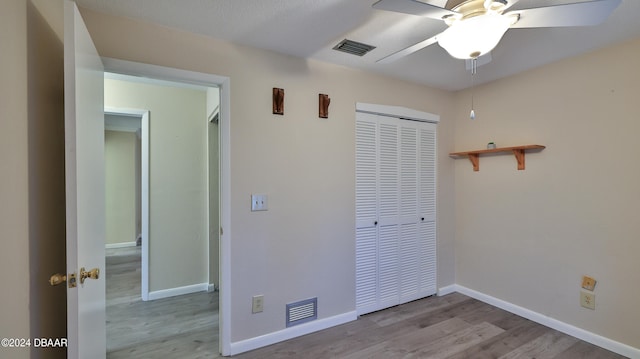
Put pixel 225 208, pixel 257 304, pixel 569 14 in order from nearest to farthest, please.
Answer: pixel 569 14, pixel 225 208, pixel 257 304

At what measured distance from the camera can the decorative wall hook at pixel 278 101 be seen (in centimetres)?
227

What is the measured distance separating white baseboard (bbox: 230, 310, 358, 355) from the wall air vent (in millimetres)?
39

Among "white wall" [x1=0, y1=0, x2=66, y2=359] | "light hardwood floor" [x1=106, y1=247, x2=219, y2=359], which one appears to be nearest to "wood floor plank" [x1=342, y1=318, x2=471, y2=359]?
"light hardwood floor" [x1=106, y1=247, x2=219, y2=359]

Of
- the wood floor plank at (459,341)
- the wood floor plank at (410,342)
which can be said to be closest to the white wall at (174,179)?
the wood floor plank at (410,342)

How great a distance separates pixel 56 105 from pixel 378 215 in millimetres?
2453

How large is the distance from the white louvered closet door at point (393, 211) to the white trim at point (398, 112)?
5 centimetres

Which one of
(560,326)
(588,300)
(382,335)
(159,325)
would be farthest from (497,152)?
(159,325)

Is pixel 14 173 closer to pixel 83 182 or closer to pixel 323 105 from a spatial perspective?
pixel 83 182

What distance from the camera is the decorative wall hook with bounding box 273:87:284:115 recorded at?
2270mm

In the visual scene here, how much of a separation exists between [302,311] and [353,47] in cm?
214

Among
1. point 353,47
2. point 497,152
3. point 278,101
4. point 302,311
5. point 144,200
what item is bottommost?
point 302,311

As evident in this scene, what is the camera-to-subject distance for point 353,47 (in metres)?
2.18

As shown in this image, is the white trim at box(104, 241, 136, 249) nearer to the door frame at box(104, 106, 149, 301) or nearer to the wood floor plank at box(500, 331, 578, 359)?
the door frame at box(104, 106, 149, 301)

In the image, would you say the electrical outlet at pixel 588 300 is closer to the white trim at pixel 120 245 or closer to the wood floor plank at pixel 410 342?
the wood floor plank at pixel 410 342
